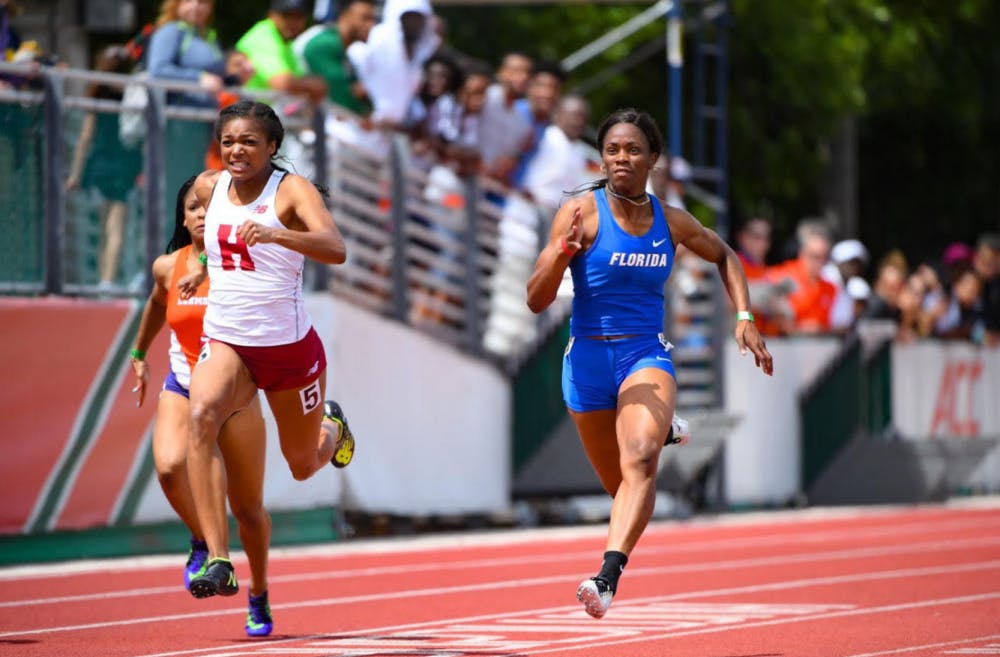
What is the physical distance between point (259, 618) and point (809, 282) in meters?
13.0

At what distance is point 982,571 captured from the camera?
15.0 meters

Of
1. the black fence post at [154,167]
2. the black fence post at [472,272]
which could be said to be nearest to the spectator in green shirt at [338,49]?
the black fence post at [472,272]

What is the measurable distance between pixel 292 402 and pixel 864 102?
23466mm

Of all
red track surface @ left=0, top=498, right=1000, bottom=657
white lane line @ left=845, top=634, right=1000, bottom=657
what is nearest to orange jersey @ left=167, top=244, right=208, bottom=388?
red track surface @ left=0, top=498, right=1000, bottom=657

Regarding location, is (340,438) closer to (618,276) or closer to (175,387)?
(175,387)

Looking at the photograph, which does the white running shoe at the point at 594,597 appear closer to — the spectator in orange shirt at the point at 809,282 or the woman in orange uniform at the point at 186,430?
the woman in orange uniform at the point at 186,430

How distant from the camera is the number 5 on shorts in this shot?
10516 millimetres

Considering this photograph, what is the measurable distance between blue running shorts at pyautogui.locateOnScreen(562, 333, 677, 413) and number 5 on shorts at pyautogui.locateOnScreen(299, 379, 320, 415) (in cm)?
129

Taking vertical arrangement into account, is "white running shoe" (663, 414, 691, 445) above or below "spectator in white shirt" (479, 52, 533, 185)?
below

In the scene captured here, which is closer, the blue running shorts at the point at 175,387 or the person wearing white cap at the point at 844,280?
the blue running shorts at the point at 175,387

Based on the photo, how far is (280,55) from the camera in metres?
17.1

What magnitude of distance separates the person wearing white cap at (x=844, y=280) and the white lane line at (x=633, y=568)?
5310mm

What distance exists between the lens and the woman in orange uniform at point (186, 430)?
10398 millimetres

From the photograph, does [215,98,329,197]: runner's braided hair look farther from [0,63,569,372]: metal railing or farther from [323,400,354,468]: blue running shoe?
[0,63,569,372]: metal railing
